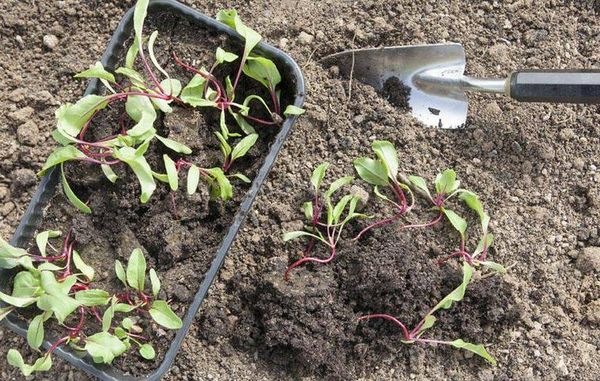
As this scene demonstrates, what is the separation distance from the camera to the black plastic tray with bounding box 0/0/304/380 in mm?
1332

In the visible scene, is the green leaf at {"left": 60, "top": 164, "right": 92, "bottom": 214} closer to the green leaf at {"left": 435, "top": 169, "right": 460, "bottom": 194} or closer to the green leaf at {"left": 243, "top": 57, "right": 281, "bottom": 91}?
the green leaf at {"left": 243, "top": 57, "right": 281, "bottom": 91}

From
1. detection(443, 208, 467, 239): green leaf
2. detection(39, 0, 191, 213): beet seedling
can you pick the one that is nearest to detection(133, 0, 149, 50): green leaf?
detection(39, 0, 191, 213): beet seedling

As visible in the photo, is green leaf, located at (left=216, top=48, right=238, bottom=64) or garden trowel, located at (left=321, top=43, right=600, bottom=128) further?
garden trowel, located at (left=321, top=43, right=600, bottom=128)

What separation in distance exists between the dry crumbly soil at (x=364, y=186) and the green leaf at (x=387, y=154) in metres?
0.09

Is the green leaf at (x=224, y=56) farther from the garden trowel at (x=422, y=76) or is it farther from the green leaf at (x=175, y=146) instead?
the garden trowel at (x=422, y=76)

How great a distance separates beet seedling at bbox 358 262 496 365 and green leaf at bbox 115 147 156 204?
535mm

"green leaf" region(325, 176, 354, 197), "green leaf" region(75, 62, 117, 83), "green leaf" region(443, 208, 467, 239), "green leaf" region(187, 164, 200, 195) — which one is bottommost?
"green leaf" region(443, 208, 467, 239)

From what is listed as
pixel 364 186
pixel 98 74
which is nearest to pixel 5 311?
pixel 98 74

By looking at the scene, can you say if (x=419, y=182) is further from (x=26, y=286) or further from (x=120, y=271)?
(x=26, y=286)

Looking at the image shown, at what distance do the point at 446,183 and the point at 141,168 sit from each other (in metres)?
0.67

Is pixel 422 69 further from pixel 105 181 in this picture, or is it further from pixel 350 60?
pixel 105 181

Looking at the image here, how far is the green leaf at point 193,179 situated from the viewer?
1334 mm

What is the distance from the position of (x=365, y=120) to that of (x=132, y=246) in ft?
2.03

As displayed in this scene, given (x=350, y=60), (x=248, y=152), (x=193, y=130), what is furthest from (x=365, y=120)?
(x=193, y=130)
